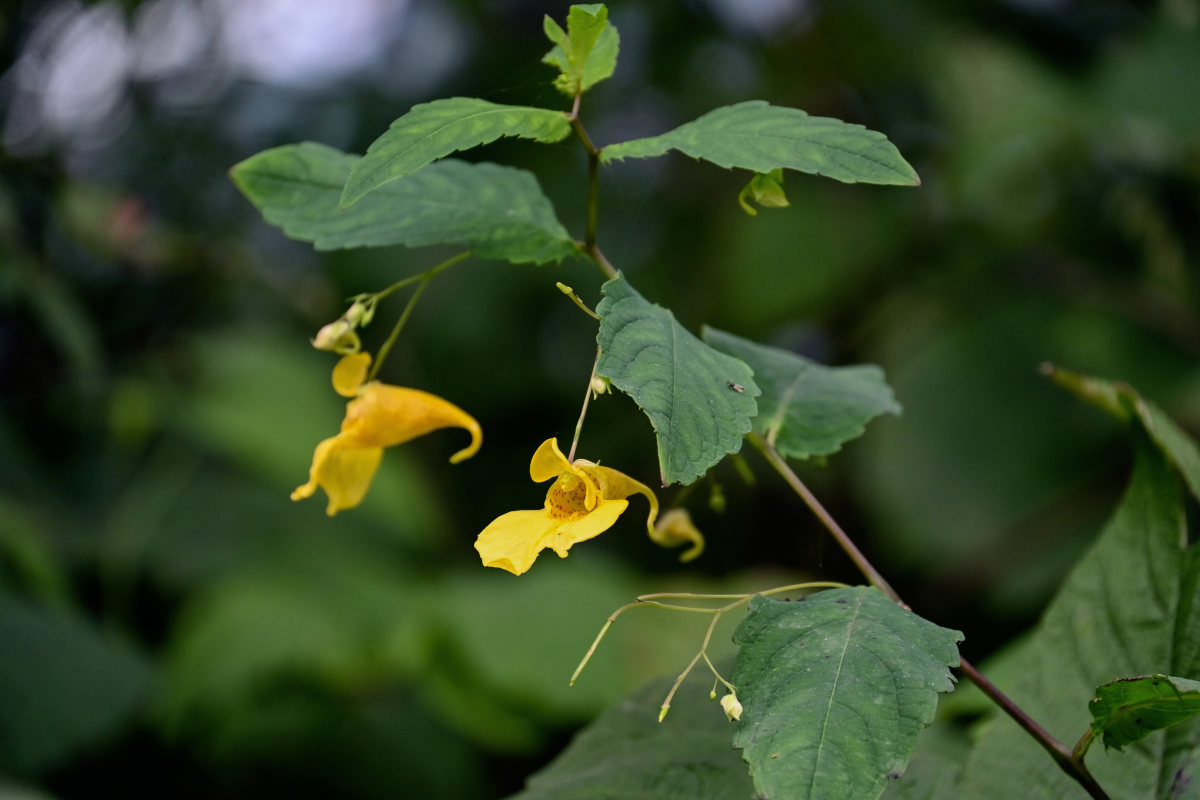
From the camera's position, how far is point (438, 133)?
0.39 metres

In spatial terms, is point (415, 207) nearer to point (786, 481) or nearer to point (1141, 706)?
point (786, 481)

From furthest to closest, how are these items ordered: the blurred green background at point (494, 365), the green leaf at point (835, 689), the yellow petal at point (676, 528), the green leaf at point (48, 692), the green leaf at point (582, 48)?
the blurred green background at point (494, 365) → the green leaf at point (48, 692) → the yellow petal at point (676, 528) → the green leaf at point (582, 48) → the green leaf at point (835, 689)

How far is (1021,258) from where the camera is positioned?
1.96 metres

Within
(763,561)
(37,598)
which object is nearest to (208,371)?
(37,598)

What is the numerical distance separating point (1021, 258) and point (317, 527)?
1.64 metres

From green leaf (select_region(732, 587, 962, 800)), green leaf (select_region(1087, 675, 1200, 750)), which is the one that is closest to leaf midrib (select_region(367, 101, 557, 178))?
green leaf (select_region(732, 587, 962, 800))

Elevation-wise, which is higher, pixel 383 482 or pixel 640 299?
pixel 640 299

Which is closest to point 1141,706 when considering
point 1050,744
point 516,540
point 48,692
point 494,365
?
point 1050,744

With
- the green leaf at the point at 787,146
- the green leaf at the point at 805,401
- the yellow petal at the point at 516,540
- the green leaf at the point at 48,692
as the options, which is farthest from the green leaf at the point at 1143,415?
the green leaf at the point at 48,692

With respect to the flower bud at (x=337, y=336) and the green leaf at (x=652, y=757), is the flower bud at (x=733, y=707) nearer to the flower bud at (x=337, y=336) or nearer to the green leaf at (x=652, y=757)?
the green leaf at (x=652, y=757)

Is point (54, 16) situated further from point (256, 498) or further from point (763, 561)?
point (763, 561)

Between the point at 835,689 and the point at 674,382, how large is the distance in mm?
129

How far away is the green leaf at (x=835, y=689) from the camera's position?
12.7 inches

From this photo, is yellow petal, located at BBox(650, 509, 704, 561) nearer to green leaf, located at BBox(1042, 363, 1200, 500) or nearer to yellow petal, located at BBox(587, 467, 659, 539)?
yellow petal, located at BBox(587, 467, 659, 539)
